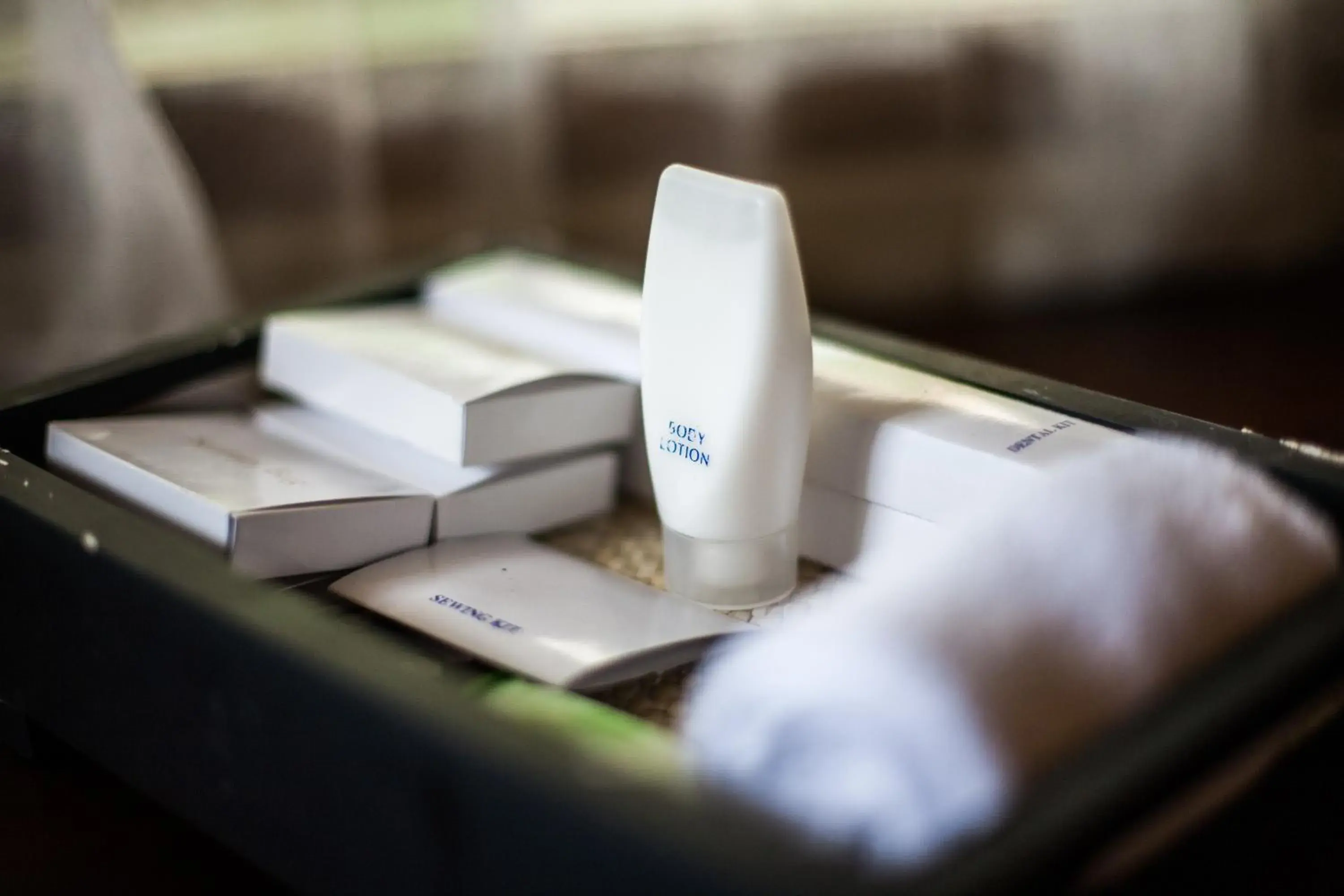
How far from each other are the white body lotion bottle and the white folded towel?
11 centimetres

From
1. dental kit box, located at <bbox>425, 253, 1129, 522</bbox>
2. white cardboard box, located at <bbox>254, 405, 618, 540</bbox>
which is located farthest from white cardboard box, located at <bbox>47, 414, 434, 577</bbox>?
dental kit box, located at <bbox>425, 253, 1129, 522</bbox>

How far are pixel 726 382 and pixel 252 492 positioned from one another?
18 cm

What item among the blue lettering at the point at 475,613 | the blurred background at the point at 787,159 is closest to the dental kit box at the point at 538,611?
the blue lettering at the point at 475,613

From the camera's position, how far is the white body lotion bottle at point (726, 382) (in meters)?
0.49

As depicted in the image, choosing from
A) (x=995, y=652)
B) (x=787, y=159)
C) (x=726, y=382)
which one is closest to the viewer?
(x=995, y=652)

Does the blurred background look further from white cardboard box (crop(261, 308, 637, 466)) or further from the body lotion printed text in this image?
the body lotion printed text

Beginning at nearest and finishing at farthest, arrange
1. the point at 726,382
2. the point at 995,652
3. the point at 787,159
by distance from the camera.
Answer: the point at 995,652 < the point at 726,382 < the point at 787,159

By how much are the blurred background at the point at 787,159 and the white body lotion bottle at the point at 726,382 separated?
463 mm

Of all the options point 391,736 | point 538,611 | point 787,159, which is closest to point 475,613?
point 538,611

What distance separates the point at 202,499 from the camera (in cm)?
53

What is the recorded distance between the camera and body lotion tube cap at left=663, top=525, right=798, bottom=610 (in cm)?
54

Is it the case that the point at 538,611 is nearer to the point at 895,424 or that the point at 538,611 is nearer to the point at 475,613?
the point at 475,613

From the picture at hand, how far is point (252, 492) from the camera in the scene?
1.79 ft

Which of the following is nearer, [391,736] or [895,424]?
[391,736]
